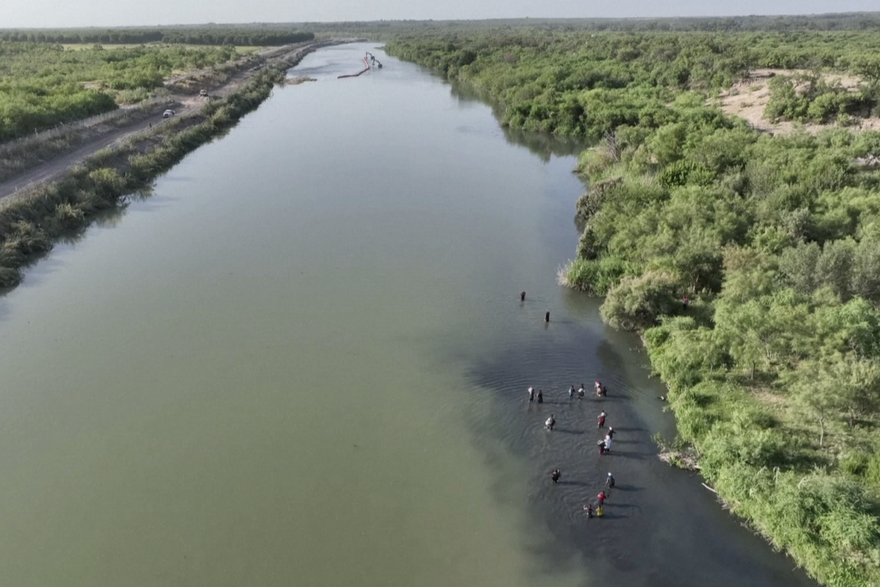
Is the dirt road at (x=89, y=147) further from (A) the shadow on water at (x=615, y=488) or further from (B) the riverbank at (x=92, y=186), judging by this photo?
(A) the shadow on water at (x=615, y=488)

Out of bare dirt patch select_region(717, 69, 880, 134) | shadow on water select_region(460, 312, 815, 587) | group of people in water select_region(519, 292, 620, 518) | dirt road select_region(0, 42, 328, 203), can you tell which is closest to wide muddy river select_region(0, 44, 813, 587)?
shadow on water select_region(460, 312, 815, 587)

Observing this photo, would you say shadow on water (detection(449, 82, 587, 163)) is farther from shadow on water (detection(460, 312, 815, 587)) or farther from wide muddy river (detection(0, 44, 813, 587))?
shadow on water (detection(460, 312, 815, 587))

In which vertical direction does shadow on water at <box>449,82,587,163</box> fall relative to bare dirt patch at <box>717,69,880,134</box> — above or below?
below

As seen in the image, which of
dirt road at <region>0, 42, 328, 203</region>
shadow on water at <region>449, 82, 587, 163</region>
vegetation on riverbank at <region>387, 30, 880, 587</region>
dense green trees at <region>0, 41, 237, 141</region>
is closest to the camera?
vegetation on riverbank at <region>387, 30, 880, 587</region>

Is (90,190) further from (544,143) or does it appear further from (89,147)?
(544,143)

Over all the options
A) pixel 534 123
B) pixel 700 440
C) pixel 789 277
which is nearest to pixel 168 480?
pixel 700 440
